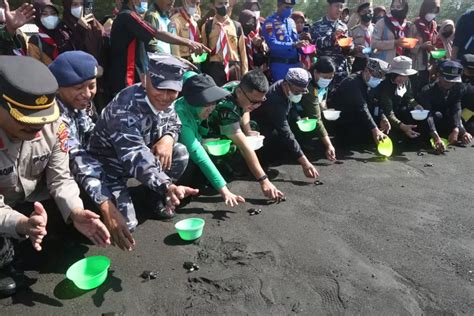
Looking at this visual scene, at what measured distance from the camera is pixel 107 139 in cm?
245

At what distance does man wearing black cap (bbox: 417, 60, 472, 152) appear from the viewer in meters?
4.46

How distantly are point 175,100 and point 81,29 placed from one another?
4.73 ft

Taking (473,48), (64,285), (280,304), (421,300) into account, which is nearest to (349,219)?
(421,300)

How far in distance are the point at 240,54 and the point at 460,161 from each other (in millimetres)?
2601

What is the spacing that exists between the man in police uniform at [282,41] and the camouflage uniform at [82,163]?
8.82 feet

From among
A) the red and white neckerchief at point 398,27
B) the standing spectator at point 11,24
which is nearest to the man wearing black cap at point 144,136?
the standing spectator at point 11,24

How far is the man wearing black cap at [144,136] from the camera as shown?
2.22m

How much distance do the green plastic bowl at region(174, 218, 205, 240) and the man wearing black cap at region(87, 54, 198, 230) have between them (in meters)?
0.18

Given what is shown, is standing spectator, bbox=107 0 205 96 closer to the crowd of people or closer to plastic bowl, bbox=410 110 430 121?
the crowd of people

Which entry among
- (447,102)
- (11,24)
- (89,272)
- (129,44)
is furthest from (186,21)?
(447,102)

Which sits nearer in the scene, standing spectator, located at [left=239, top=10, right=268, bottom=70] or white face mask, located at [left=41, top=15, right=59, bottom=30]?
white face mask, located at [left=41, top=15, right=59, bottom=30]

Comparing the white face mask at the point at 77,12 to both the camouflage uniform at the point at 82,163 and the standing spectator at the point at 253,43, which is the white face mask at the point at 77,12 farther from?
the standing spectator at the point at 253,43

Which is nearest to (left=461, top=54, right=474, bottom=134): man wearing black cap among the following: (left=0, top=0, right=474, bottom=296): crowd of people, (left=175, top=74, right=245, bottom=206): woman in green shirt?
(left=0, top=0, right=474, bottom=296): crowd of people

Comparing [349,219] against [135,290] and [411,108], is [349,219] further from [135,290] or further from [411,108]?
[411,108]
